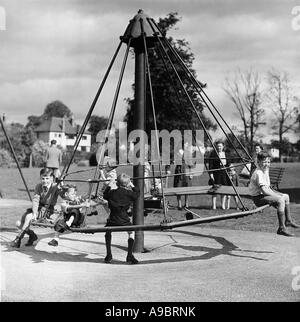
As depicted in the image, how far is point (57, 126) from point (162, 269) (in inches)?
3872

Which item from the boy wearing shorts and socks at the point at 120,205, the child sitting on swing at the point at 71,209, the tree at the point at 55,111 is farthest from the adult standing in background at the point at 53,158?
the tree at the point at 55,111

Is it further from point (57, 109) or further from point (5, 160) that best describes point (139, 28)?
point (57, 109)

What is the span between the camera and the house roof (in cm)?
10274

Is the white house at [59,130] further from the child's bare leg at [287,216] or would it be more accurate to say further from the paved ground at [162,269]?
the child's bare leg at [287,216]

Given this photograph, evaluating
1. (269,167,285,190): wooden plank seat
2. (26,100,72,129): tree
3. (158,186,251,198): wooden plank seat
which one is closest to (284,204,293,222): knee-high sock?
(158,186,251,198): wooden plank seat

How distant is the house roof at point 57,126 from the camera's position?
337ft

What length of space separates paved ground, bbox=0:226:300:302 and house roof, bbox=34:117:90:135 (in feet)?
307

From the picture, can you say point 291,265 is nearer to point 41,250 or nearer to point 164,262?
point 164,262

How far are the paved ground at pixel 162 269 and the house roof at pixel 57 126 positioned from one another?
3685 inches

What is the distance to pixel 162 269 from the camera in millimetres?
7176

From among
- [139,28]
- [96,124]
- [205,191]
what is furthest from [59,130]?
[139,28]

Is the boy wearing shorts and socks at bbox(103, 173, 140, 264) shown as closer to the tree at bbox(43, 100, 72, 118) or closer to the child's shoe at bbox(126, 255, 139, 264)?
the child's shoe at bbox(126, 255, 139, 264)

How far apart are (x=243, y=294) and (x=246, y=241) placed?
382cm
